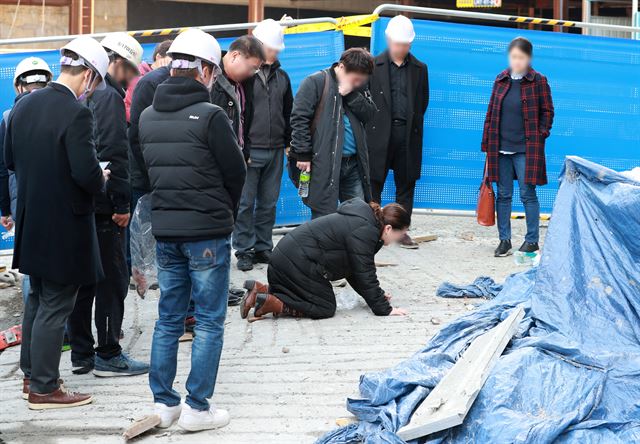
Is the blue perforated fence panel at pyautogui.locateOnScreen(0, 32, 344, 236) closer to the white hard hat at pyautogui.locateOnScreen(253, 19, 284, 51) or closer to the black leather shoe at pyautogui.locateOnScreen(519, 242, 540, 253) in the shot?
the white hard hat at pyautogui.locateOnScreen(253, 19, 284, 51)

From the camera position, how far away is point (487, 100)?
994 centimetres

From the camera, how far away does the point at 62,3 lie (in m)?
13.2

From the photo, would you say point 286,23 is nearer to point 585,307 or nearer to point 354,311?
point 354,311

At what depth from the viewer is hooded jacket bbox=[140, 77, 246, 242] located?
480 centimetres

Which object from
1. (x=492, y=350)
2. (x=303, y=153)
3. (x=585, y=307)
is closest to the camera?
(x=492, y=350)

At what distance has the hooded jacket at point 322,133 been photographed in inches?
314

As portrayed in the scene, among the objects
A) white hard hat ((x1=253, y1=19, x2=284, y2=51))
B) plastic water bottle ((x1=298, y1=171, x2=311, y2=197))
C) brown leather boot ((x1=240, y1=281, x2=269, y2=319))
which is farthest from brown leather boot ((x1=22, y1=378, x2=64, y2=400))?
white hard hat ((x1=253, y1=19, x2=284, y2=51))

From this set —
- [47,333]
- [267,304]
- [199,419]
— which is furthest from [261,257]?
[199,419]

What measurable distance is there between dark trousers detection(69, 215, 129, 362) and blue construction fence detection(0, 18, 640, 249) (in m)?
3.83

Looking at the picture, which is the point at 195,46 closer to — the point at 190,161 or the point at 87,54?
the point at 190,161

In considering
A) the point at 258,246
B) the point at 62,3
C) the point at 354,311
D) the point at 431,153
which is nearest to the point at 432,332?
the point at 354,311

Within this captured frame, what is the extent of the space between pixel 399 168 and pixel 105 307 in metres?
4.10

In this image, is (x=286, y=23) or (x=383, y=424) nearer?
A: (x=383, y=424)

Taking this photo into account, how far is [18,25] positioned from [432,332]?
28.0 feet
